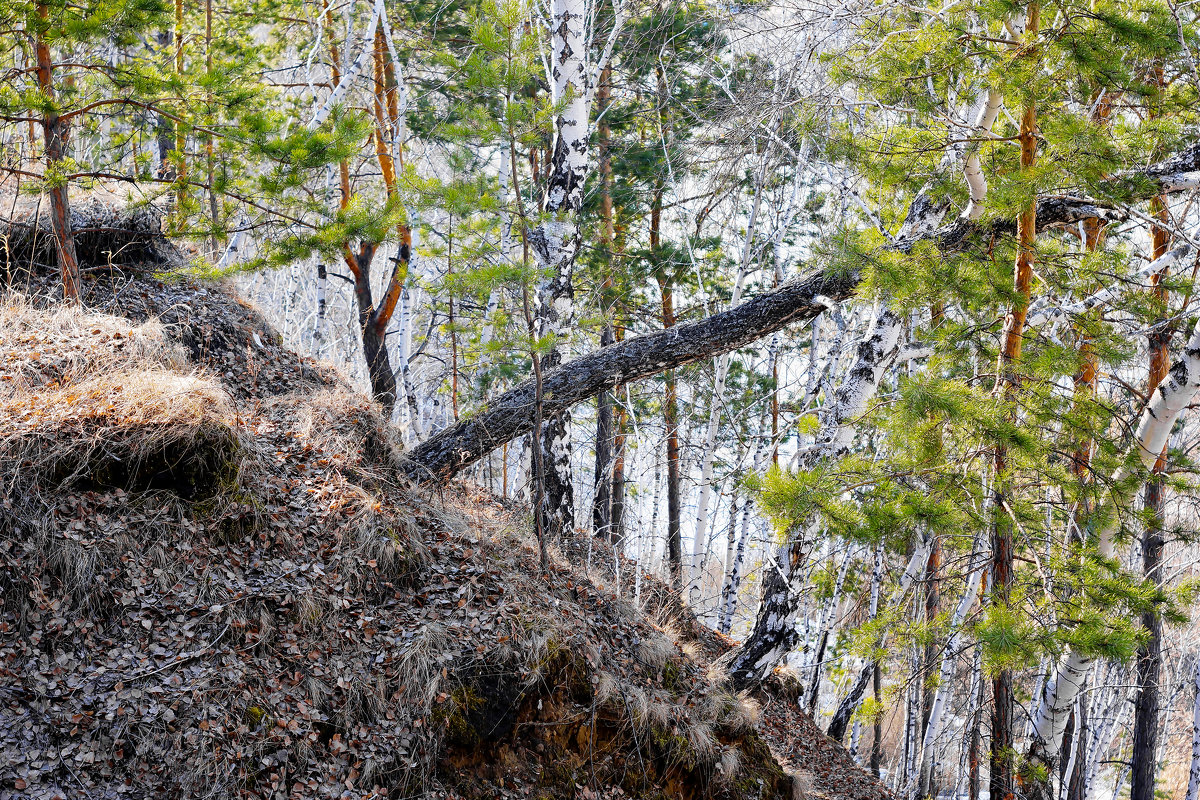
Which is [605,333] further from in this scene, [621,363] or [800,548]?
[800,548]

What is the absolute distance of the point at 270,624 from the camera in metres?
4.74

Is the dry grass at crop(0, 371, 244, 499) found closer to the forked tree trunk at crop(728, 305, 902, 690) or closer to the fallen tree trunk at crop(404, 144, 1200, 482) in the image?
the fallen tree trunk at crop(404, 144, 1200, 482)

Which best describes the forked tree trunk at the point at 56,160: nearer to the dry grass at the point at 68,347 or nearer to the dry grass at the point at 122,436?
the dry grass at the point at 68,347

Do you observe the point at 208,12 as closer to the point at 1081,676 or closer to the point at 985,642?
the point at 985,642

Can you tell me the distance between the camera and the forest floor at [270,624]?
4.09 meters

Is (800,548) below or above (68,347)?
below

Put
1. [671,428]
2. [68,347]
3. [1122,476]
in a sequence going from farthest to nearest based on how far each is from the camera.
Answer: [671,428]
[68,347]
[1122,476]

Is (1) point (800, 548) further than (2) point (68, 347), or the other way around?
(1) point (800, 548)

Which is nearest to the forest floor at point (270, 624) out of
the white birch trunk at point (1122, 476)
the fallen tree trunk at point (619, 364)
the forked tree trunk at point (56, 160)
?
the forked tree trunk at point (56, 160)

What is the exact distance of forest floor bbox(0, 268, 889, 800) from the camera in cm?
409

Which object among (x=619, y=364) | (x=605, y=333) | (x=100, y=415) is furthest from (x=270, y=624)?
(x=605, y=333)

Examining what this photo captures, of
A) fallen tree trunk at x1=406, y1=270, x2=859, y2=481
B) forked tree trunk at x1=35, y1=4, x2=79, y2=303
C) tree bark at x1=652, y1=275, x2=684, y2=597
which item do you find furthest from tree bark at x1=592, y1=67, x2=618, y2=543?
forked tree trunk at x1=35, y1=4, x2=79, y2=303

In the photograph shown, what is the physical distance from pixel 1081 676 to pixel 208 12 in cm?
1080

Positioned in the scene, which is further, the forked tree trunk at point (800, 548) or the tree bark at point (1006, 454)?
the forked tree trunk at point (800, 548)
